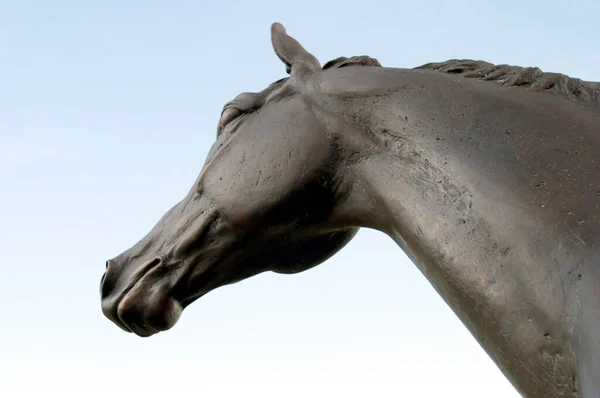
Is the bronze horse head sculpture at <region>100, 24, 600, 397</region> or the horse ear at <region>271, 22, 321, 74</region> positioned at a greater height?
the horse ear at <region>271, 22, 321, 74</region>

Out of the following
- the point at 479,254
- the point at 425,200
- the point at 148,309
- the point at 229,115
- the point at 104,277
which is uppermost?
the point at 229,115

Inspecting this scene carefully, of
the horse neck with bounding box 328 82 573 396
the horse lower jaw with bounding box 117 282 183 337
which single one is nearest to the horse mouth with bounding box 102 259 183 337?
the horse lower jaw with bounding box 117 282 183 337

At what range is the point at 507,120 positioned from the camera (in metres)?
1.73

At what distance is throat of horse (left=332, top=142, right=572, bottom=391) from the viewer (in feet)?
4.91

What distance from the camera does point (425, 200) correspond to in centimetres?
172

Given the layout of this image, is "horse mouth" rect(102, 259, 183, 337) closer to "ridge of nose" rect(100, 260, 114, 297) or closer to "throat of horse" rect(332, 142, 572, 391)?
"ridge of nose" rect(100, 260, 114, 297)

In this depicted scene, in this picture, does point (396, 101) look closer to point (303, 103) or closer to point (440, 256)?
point (303, 103)

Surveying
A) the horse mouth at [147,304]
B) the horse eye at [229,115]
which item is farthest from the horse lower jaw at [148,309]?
the horse eye at [229,115]

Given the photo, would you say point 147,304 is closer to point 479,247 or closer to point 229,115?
point 229,115

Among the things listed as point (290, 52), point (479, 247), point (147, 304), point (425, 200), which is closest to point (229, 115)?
point (290, 52)

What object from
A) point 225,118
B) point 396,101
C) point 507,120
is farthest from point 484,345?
point 225,118

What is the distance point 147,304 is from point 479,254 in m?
0.92

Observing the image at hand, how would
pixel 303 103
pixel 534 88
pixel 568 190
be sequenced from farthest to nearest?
pixel 303 103
pixel 534 88
pixel 568 190

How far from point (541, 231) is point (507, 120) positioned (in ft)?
0.97
